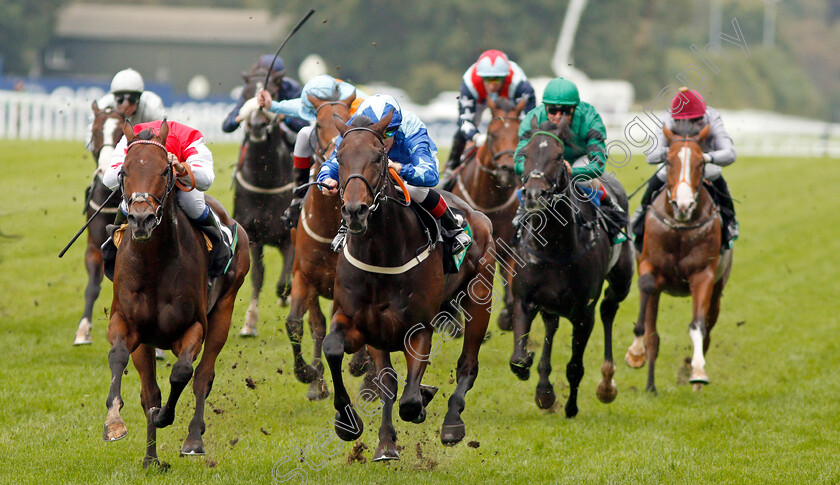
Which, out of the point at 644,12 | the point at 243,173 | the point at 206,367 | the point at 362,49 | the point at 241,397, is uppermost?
the point at 644,12

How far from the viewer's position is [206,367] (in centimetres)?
640

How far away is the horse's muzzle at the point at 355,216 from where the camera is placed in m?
4.96

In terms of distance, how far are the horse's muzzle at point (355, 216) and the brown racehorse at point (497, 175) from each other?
3.91 meters

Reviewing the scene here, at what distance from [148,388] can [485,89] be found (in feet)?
16.5

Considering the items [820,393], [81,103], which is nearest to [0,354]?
[820,393]

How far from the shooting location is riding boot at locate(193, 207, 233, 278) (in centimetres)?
627

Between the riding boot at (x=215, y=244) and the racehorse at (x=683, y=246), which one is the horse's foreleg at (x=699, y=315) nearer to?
the racehorse at (x=683, y=246)

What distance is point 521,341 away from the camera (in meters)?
7.27

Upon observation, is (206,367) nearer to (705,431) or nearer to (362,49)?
(705,431)

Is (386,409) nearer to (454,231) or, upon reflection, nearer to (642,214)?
(454,231)

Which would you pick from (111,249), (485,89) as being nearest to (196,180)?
(111,249)

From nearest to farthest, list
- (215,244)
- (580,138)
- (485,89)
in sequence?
(215,244) < (580,138) < (485,89)

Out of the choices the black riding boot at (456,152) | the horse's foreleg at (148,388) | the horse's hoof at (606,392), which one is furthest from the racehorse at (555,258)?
the black riding boot at (456,152)

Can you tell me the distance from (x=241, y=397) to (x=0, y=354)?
7.94ft
